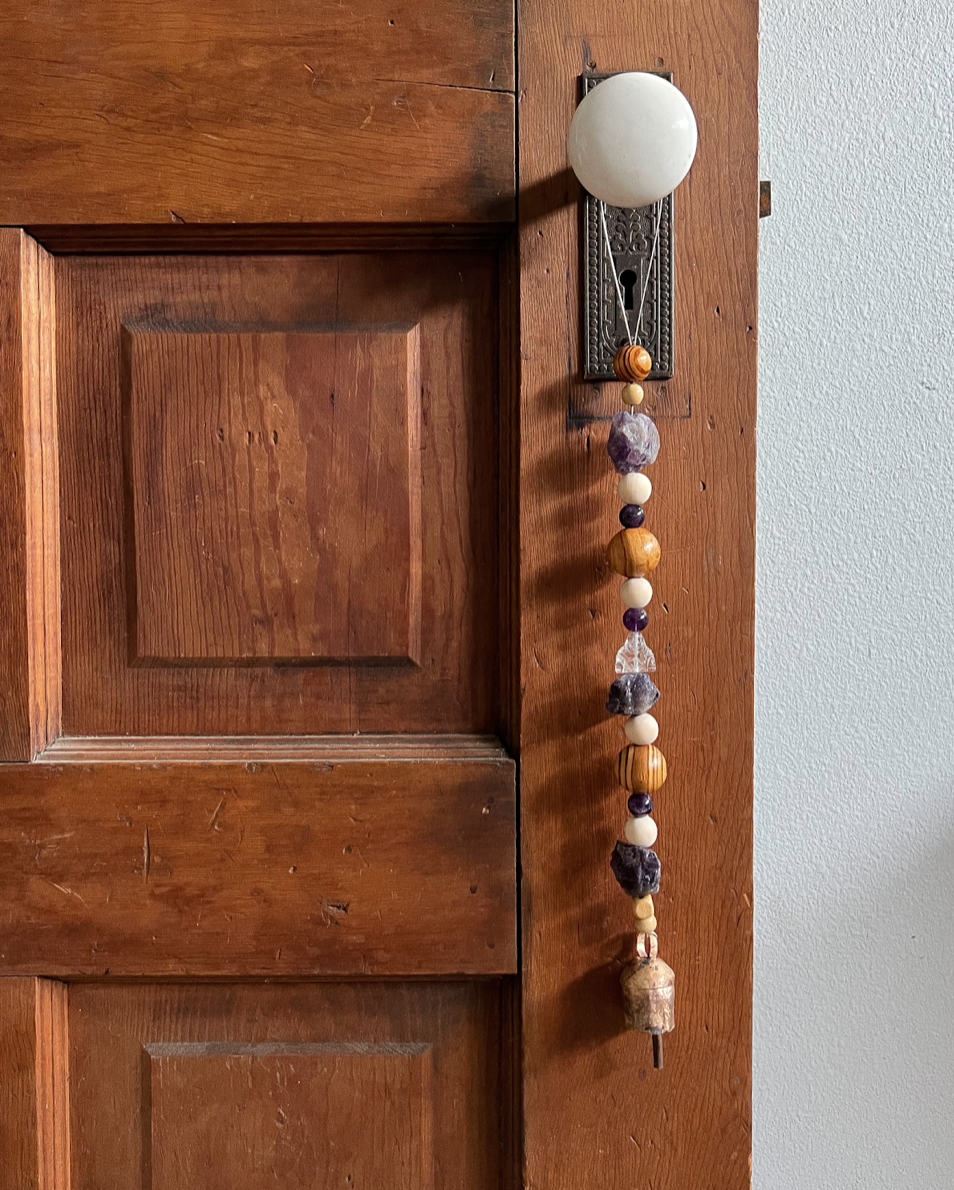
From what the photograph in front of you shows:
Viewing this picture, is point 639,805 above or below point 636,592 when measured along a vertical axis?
below

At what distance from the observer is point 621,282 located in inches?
18.9

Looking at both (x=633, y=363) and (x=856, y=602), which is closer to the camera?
(x=633, y=363)

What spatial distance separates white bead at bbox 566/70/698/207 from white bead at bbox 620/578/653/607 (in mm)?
199

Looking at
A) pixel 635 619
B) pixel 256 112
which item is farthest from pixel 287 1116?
pixel 256 112

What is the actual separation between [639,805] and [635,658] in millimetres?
83

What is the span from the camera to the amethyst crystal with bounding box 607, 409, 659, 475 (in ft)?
1.51

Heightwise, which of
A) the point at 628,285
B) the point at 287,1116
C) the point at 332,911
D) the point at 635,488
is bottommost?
the point at 287,1116

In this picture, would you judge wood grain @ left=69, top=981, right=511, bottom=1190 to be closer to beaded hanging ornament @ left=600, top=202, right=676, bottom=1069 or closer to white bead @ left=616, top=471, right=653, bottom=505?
beaded hanging ornament @ left=600, top=202, right=676, bottom=1069

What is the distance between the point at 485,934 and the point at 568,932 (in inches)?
1.9

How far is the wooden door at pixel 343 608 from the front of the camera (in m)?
0.48

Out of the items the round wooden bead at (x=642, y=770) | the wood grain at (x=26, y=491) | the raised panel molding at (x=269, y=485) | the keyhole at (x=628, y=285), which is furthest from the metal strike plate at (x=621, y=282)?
the wood grain at (x=26, y=491)

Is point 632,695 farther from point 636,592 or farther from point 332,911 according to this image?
point 332,911

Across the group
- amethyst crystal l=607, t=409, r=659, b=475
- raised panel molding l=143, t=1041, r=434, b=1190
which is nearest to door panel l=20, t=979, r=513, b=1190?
raised panel molding l=143, t=1041, r=434, b=1190

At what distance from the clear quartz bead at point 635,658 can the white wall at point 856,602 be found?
0.66 feet
